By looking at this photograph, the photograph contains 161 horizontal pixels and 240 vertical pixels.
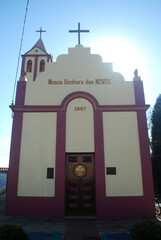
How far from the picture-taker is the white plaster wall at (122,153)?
332 inches

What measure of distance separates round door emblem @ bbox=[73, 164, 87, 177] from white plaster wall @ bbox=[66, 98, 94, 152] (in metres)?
0.77

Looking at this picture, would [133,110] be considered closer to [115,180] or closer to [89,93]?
[89,93]

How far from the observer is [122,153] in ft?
29.0

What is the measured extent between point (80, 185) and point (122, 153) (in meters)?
2.50

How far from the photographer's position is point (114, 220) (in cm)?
768

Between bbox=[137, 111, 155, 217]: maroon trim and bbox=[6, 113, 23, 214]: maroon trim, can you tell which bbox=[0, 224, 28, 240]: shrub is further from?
bbox=[137, 111, 155, 217]: maroon trim

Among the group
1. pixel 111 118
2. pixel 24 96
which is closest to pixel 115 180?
pixel 111 118

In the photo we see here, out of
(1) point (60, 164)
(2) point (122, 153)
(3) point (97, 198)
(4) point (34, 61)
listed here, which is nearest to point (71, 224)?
(3) point (97, 198)

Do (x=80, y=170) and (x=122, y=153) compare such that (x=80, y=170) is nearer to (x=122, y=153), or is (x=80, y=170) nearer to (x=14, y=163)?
(x=122, y=153)

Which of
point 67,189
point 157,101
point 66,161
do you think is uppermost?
point 157,101

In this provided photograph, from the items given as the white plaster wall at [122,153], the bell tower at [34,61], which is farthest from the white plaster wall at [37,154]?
the bell tower at [34,61]

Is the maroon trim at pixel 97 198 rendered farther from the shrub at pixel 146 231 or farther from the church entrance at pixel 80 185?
the shrub at pixel 146 231

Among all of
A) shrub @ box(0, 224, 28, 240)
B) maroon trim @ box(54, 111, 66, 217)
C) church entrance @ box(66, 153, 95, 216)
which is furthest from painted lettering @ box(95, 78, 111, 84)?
shrub @ box(0, 224, 28, 240)

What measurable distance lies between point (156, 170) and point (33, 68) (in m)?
14.4
